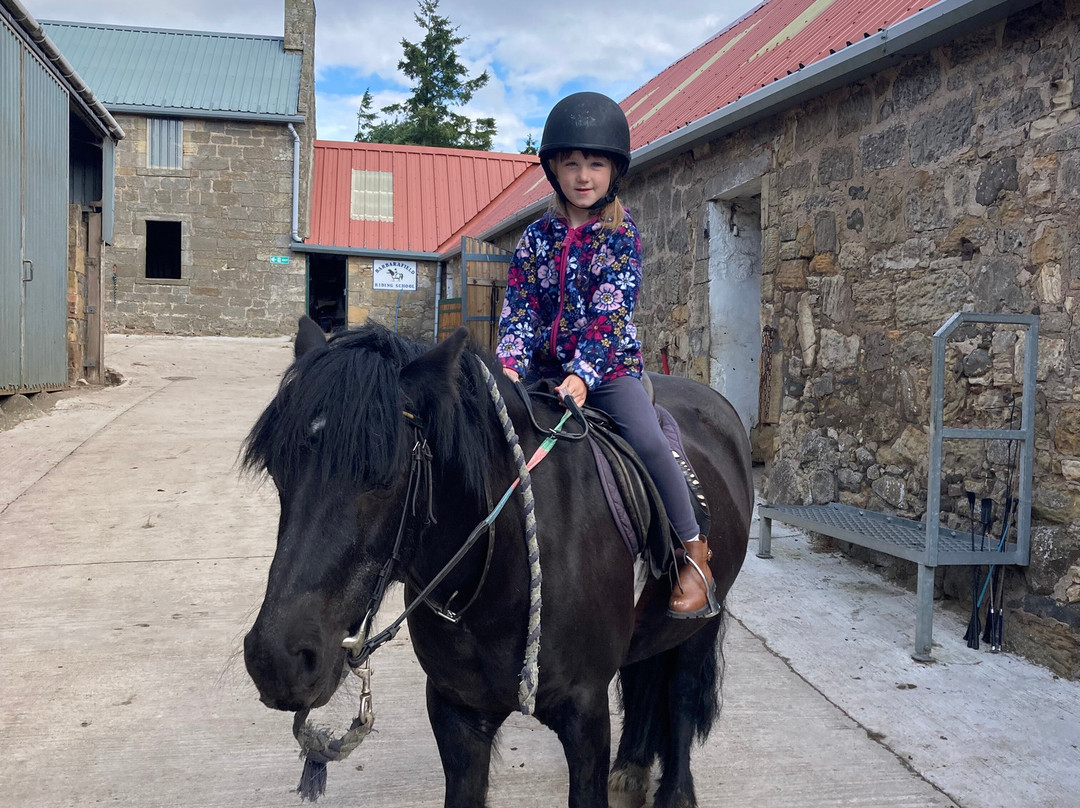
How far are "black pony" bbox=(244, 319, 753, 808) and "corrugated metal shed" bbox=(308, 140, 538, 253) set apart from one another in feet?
57.9

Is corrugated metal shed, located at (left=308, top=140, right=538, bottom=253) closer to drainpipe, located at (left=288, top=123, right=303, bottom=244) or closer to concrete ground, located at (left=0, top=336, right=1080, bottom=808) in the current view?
drainpipe, located at (left=288, top=123, right=303, bottom=244)

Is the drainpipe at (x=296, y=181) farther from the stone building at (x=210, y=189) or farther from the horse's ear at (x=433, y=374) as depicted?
the horse's ear at (x=433, y=374)

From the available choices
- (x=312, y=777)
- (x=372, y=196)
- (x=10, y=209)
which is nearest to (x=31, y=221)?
(x=10, y=209)

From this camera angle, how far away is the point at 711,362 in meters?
7.08

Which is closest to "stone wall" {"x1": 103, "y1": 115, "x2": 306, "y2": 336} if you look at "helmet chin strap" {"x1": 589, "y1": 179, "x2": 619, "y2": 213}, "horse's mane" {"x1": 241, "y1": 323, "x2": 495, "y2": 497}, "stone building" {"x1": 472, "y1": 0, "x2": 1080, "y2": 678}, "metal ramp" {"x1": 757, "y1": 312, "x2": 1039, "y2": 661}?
"stone building" {"x1": 472, "y1": 0, "x2": 1080, "y2": 678}

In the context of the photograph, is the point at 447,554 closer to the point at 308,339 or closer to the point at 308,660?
the point at 308,660

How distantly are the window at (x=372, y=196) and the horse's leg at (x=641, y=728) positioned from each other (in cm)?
1848

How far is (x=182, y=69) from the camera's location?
19.7 metres

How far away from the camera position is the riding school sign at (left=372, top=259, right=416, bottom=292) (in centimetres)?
1925

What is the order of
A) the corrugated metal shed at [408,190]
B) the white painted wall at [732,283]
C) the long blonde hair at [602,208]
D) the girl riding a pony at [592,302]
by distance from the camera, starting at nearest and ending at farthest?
the girl riding a pony at [592,302] → the long blonde hair at [602,208] → the white painted wall at [732,283] → the corrugated metal shed at [408,190]

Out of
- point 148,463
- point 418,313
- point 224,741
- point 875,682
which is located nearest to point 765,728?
point 875,682

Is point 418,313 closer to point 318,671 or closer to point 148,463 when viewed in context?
point 148,463

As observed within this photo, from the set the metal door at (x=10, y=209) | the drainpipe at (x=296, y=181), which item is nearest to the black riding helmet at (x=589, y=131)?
the metal door at (x=10, y=209)

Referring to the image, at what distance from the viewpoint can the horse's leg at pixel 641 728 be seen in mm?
2859
